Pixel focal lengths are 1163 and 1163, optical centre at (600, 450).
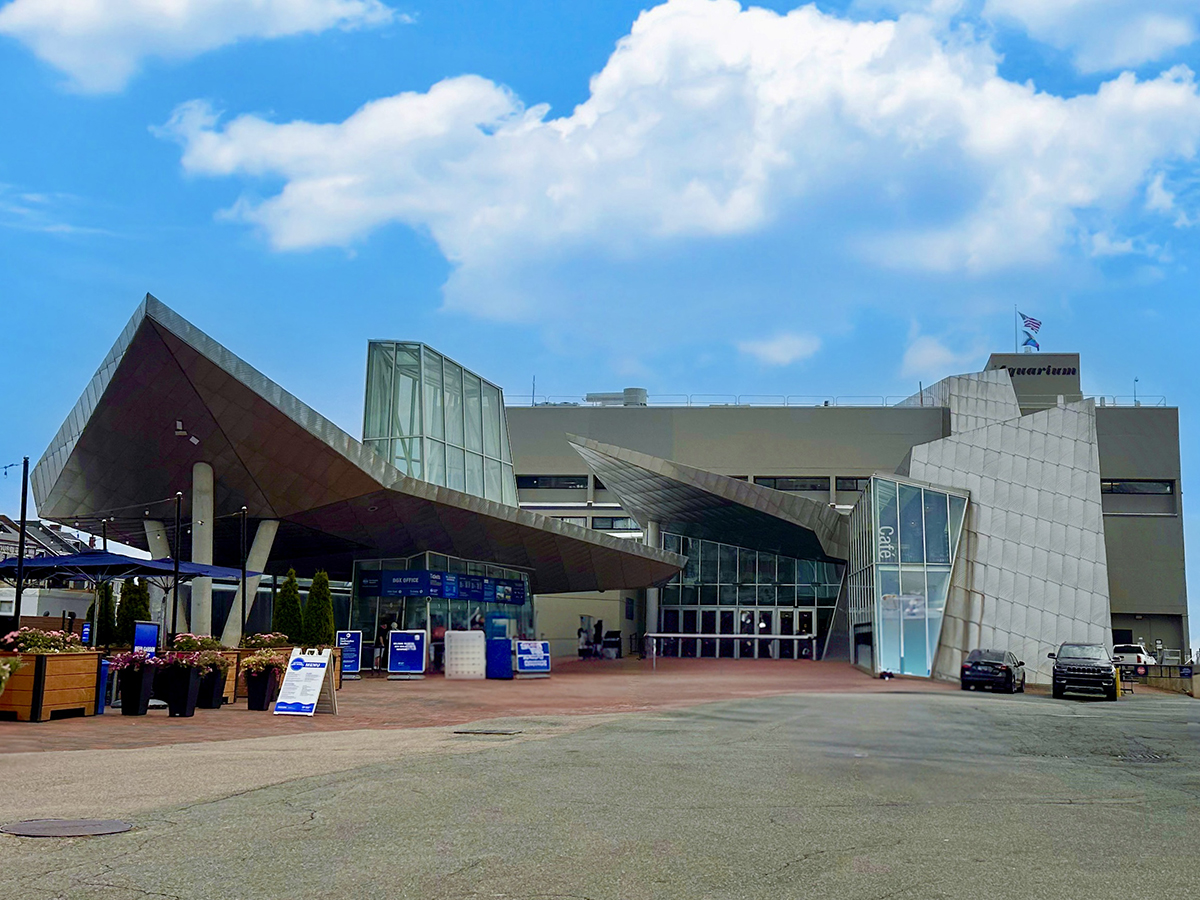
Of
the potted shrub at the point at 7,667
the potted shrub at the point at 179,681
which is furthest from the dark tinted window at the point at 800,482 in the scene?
the potted shrub at the point at 7,667

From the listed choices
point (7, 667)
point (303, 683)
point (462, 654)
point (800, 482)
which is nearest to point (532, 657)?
point (462, 654)

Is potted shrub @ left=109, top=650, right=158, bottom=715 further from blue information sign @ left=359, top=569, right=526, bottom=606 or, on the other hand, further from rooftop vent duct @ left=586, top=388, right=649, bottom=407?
rooftop vent duct @ left=586, top=388, right=649, bottom=407

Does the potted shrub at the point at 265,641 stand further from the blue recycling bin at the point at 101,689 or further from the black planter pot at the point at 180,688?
the blue recycling bin at the point at 101,689

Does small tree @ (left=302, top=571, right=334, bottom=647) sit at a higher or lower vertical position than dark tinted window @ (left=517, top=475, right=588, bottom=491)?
lower

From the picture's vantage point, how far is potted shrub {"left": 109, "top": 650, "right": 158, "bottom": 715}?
60.0 ft

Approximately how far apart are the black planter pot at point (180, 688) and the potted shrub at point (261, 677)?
1686 mm

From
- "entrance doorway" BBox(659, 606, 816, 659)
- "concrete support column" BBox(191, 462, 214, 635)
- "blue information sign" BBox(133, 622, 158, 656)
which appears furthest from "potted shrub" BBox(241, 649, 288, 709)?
"entrance doorway" BBox(659, 606, 816, 659)

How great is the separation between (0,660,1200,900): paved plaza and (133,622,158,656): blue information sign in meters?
4.45

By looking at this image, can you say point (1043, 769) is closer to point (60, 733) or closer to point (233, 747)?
point (233, 747)

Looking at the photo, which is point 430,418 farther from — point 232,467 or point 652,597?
point 652,597

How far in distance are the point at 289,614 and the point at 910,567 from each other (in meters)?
21.1

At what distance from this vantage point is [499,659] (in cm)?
3344

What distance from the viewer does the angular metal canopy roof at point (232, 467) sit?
2883 centimetres

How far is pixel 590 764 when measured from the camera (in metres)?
12.2
